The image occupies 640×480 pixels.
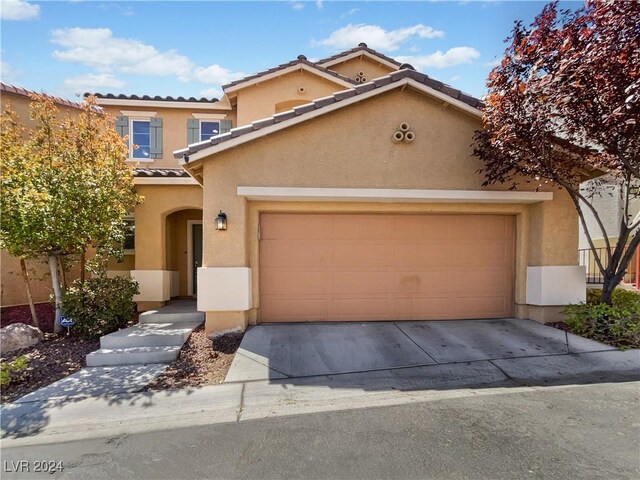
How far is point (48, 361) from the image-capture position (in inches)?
241

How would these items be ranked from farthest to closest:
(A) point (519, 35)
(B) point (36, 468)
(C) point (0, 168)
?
(C) point (0, 168), (A) point (519, 35), (B) point (36, 468)

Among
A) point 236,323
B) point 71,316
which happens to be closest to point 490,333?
point 236,323

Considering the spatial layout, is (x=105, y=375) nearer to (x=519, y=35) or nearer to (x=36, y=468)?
(x=36, y=468)

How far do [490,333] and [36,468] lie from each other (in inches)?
289

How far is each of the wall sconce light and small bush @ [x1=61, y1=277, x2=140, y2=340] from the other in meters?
3.02

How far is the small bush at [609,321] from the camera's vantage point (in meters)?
6.44

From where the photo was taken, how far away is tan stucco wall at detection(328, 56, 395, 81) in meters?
12.9

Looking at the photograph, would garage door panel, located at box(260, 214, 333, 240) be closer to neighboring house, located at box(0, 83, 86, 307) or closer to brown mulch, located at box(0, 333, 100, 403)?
brown mulch, located at box(0, 333, 100, 403)

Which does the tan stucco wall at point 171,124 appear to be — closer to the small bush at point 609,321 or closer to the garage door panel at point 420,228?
the garage door panel at point 420,228

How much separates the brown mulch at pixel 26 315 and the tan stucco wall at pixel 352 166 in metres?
4.65

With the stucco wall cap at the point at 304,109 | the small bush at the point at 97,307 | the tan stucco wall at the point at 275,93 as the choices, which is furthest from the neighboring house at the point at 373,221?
the tan stucco wall at the point at 275,93

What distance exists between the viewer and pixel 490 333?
7.04 meters

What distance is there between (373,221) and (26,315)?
31.4ft

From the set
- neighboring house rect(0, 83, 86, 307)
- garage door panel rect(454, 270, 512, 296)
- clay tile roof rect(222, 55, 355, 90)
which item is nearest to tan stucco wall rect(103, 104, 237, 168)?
clay tile roof rect(222, 55, 355, 90)
